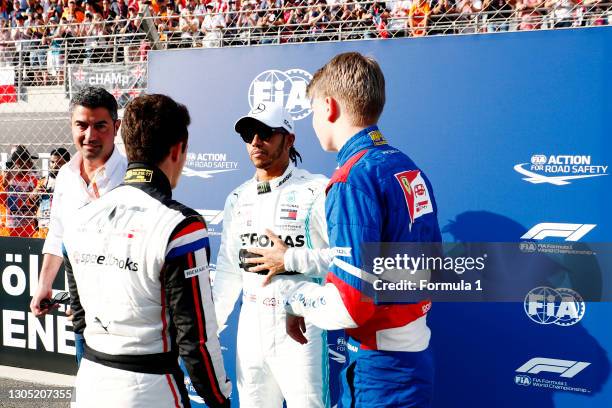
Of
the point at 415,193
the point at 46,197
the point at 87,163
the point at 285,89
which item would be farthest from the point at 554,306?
the point at 46,197

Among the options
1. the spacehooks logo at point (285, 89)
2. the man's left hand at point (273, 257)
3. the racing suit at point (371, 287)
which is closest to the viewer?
the racing suit at point (371, 287)

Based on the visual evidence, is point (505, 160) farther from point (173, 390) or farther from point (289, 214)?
point (173, 390)

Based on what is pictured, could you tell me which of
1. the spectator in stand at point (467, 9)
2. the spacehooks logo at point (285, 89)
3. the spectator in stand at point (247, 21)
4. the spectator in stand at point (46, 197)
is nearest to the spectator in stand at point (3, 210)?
the spectator in stand at point (46, 197)

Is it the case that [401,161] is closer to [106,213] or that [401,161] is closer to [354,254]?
[354,254]

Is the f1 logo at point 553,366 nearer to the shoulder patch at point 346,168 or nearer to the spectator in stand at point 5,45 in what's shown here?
the shoulder patch at point 346,168

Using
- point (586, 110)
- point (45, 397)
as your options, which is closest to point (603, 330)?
point (586, 110)

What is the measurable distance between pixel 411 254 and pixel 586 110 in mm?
1748

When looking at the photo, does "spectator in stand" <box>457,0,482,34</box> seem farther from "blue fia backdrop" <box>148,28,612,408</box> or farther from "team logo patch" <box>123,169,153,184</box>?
"team logo patch" <box>123,169,153,184</box>

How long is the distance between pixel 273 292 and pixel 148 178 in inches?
52.2

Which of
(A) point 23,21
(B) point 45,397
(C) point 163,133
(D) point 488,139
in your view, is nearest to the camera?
(C) point 163,133

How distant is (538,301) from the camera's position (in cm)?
329

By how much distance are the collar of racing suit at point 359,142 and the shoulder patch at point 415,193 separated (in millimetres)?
144

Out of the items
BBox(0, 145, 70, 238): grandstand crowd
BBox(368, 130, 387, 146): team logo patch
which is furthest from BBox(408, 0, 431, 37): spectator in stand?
BBox(0, 145, 70, 238): grandstand crowd

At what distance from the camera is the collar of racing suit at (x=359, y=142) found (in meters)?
1.96
